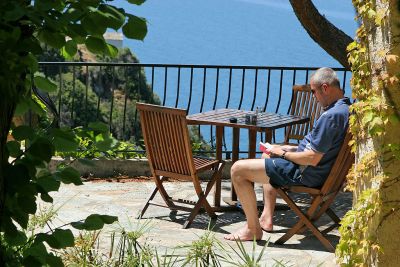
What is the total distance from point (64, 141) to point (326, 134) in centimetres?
378

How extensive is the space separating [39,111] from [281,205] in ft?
16.8

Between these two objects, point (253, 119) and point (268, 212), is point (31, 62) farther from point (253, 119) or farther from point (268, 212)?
point (253, 119)

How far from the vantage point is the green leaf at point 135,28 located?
2332 mm

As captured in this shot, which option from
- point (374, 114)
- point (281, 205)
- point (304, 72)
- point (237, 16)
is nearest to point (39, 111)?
point (374, 114)

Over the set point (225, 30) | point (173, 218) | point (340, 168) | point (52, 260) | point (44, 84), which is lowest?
point (173, 218)

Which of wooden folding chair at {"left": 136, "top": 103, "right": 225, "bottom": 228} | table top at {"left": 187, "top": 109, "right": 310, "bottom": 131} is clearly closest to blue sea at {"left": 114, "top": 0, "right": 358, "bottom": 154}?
table top at {"left": 187, "top": 109, "right": 310, "bottom": 131}

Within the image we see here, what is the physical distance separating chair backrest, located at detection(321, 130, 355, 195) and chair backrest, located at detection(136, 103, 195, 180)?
45.4 inches

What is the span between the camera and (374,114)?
14.9 ft

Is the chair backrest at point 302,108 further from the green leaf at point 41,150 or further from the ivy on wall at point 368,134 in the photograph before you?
the green leaf at point 41,150

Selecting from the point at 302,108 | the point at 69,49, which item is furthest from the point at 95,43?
the point at 302,108

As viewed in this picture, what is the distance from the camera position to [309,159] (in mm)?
6098

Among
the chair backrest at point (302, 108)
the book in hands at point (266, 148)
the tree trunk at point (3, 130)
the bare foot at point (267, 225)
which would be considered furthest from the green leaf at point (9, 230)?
the chair backrest at point (302, 108)

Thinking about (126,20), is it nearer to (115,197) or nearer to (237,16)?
(115,197)

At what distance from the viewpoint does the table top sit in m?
7.21
